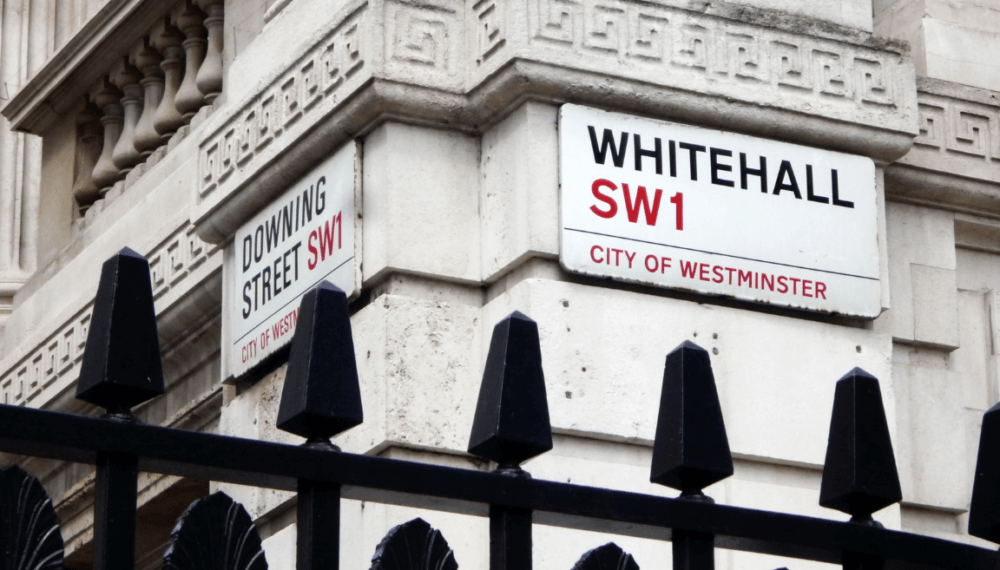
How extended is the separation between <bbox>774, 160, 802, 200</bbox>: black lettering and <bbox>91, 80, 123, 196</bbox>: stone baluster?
11.8 feet

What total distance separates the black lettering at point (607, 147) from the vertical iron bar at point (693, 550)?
8.25 feet

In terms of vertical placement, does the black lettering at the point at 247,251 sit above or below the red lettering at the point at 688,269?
above

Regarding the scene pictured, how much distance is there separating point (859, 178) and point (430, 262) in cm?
126

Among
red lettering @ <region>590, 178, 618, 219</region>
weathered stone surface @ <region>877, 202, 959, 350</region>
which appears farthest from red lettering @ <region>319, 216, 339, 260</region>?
weathered stone surface @ <region>877, 202, 959, 350</region>

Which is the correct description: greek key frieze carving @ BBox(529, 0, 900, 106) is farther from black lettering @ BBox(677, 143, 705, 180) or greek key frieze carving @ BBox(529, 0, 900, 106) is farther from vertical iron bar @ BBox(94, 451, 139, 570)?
vertical iron bar @ BBox(94, 451, 139, 570)

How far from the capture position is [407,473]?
2.15 m

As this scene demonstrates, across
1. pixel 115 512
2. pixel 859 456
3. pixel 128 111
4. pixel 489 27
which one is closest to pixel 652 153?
pixel 489 27

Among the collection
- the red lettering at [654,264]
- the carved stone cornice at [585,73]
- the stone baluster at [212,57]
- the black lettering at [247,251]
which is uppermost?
the stone baluster at [212,57]

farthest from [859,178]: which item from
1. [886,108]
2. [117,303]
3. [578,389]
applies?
[117,303]

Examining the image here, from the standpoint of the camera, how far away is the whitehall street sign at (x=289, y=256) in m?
4.89

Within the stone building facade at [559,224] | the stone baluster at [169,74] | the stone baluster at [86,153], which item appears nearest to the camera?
the stone building facade at [559,224]

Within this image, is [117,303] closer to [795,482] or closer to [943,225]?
[795,482]

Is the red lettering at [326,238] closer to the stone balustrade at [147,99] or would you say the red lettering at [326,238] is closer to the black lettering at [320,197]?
the black lettering at [320,197]

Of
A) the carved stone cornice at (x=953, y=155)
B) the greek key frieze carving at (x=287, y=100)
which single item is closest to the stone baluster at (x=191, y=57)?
the greek key frieze carving at (x=287, y=100)
